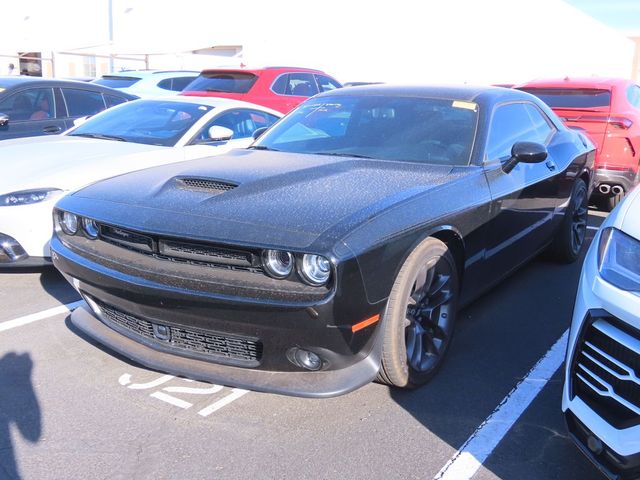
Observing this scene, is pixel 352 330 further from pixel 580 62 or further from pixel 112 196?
pixel 580 62

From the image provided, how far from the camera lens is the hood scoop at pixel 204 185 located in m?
3.32

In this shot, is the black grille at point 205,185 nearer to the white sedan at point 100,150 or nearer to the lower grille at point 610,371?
the white sedan at point 100,150

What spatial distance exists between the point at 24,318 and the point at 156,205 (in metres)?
1.71

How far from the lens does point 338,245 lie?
2654mm

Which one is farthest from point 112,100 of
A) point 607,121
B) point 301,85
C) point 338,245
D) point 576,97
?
point 338,245

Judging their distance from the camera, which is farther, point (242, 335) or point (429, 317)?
point (429, 317)

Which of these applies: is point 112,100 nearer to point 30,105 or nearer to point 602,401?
point 30,105

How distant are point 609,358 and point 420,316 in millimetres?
1219

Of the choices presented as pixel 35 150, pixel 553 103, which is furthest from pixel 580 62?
pixel 35 150

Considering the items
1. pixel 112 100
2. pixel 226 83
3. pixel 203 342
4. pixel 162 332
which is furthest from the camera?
pixel 226 83

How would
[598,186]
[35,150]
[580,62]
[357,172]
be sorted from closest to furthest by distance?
[357,172] → [35,150] → [598,186] → [580,62]

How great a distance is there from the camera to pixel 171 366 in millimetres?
3008

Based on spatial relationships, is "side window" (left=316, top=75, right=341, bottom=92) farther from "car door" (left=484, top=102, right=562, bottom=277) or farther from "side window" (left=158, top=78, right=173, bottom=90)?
"car door" (left=484, top=102, right=562, bottom=277)

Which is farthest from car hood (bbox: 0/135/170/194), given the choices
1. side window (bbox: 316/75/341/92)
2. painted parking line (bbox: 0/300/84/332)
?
side window (bbox: 316/75/341/92)
